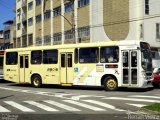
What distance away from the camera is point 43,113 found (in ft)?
45.2

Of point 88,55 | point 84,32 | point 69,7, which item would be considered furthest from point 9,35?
point 88,55

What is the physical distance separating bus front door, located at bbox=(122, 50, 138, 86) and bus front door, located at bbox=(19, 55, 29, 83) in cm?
832

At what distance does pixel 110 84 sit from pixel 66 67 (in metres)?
3.55

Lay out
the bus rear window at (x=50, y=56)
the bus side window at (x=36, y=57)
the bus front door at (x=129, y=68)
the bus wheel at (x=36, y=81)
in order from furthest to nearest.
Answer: the bus wheel at (x=36, y=81)
the bus side window at (x=36, y=57)
the bus rear window at (x=50, y=56)
the bus front door at (x=129, y=68)

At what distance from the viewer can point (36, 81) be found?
28.0 meters

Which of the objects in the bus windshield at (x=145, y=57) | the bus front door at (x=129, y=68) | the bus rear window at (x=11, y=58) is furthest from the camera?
the bus rear window at (x=11, y=58)

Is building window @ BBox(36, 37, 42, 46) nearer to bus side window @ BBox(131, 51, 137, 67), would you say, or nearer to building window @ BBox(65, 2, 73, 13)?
building window @ BBox(65, 2, 73, 13)

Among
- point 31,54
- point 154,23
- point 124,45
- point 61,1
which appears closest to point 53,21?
point 61,1

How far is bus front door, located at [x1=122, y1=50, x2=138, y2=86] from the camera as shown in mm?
22656

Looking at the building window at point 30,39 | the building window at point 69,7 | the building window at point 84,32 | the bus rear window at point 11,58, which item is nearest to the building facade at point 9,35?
the building window at point 30,39

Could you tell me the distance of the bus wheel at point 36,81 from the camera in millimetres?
27719

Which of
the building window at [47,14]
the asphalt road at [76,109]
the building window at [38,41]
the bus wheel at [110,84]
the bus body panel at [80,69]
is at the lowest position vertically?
the asphalt road at [76,109]

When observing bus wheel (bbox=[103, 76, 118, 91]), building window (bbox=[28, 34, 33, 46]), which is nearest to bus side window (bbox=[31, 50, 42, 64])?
bus wheel (bbox=[103, 76, 118, 91])

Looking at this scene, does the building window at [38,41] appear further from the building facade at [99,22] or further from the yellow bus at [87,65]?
the yellow bus at [87,65]
